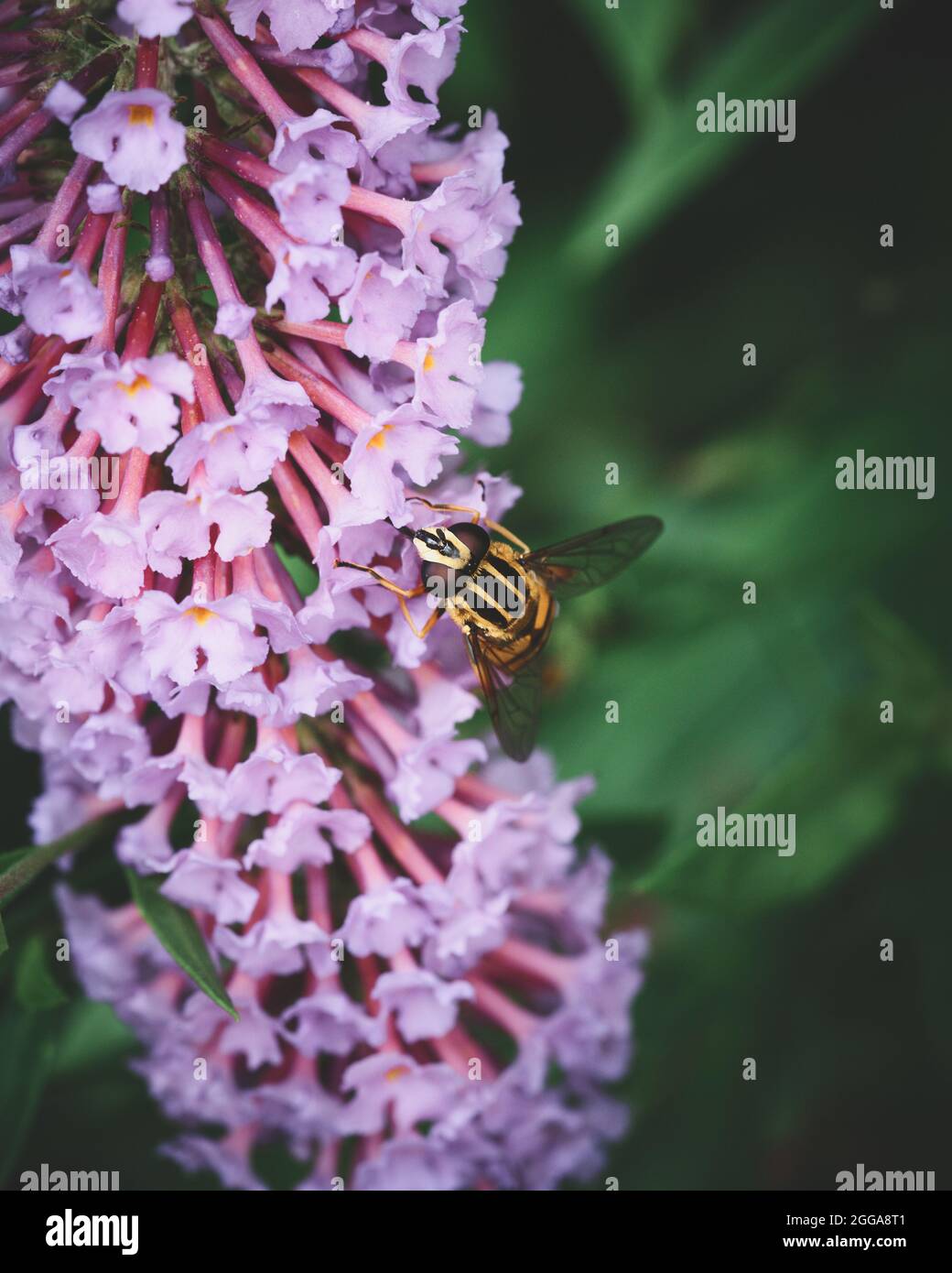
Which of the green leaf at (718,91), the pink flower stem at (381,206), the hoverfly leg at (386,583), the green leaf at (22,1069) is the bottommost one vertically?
the green leaf at (22,1069)

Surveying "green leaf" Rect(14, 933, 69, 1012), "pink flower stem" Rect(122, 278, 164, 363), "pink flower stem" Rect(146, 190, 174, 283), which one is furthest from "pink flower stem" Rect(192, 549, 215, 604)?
"green leaf" Rect(14, 933, 69, 1012)

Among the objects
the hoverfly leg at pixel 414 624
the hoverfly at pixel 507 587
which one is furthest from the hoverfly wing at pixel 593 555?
the hoverfly leg at pixel 414 624

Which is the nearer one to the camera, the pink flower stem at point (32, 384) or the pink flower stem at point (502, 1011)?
the pink flower stem at point (32, 384)

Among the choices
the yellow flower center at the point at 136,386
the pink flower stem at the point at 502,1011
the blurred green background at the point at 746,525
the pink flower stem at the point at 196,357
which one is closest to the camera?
the yellow flower center at the point at 136,386

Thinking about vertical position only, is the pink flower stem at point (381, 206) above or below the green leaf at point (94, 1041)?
above

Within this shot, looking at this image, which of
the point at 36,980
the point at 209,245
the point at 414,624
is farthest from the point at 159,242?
the point at 36,980

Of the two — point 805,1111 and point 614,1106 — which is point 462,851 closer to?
point 614,1106

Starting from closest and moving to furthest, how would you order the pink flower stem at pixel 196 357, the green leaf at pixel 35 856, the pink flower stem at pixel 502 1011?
the pink flower stem at pixel 196 357 → the green leaf at pixel 35 856 → the pink flower stem at pixel 502 1011

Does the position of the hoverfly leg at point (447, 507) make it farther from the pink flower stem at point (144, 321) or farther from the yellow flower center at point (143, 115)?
the yellow flower center at point (143, 115)

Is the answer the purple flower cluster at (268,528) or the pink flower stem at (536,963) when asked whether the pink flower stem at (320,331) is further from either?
the pink flower stem at (536,963)
